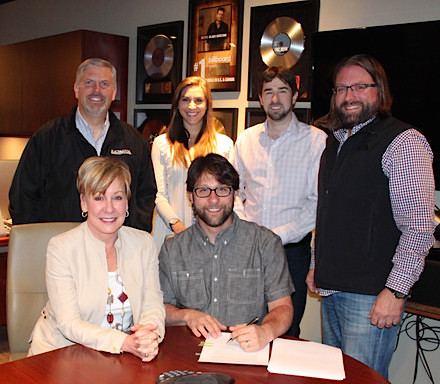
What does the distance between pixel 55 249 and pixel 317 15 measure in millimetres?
2454

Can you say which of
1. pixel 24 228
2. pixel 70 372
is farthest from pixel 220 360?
pixel 24 228

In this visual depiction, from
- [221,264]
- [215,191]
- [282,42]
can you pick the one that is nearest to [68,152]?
[215,191]

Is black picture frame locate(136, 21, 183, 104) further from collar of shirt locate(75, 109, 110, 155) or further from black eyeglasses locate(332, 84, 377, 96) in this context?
black eyeglasses locate(332, 84, 377, 96)

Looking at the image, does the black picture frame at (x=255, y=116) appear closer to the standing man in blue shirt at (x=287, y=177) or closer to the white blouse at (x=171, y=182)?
the white blouse at (x=171, y=182)

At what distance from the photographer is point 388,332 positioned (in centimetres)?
196

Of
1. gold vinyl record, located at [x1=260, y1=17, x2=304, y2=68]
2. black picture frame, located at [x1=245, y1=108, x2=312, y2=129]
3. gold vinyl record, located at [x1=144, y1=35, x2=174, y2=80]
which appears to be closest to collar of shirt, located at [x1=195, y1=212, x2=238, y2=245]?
black picture frame, located at [x1=245, y1=108, x2=312, y2=129]

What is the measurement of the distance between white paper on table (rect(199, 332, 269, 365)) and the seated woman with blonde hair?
191mm

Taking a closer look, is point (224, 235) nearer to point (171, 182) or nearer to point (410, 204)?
point (410, 204)

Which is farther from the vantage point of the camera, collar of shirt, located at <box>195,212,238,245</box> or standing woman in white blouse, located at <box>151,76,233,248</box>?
standing woman in white blouse, located at <box>151,76,233,248</box>

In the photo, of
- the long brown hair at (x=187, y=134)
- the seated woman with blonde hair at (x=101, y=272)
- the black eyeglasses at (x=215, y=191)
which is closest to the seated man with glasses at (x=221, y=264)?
the black eyeglasses at (x=215, y=191)

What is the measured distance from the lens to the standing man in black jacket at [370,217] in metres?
1.83

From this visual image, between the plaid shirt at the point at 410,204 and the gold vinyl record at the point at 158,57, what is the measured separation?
279 centimetres

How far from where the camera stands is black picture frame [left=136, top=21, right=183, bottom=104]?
421 cm

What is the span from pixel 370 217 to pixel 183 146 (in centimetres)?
132
